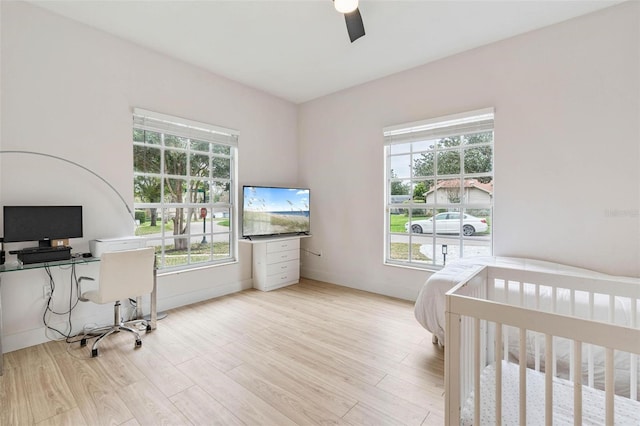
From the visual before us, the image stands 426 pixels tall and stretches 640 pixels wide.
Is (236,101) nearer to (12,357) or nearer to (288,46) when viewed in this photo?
(288,46)

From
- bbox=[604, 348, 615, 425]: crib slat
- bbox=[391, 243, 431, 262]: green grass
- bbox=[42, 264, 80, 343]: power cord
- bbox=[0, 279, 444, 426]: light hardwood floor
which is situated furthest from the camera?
bbox=[391, 243, 431, 262]: green grass

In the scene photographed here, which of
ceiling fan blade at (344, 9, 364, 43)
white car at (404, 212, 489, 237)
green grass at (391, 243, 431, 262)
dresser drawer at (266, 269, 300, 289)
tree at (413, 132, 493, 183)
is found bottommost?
dresser drawer at (266, 269, 300, 289)

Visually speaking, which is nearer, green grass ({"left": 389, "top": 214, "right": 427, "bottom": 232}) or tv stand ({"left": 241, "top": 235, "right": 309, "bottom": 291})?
green grass ({"left": 389, "top": 214, "right": 427, "bottom": 232})

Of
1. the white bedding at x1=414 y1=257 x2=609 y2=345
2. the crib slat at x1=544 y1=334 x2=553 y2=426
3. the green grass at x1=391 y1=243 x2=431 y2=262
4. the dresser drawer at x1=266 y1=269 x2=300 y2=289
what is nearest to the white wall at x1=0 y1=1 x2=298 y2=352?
the dresser drawer at x1=266 y1=269 x2=300 y2=289

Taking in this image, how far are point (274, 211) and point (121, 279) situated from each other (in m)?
2.14

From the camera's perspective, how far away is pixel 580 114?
2.61 metres

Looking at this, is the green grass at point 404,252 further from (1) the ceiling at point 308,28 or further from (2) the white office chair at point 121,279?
(2) the white office chair at point 121,279

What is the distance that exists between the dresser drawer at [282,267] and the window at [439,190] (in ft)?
4.64

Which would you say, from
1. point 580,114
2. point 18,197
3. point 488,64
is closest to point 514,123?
point 580,114

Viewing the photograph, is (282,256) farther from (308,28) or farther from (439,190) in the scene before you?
(308,28)

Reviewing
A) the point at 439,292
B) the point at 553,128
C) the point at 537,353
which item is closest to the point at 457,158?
the point at 553,128

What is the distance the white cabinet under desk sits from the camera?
4.02 meters

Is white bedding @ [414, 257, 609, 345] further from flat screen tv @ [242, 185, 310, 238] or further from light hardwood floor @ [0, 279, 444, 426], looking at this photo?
flat screen tv @ [242, 185, 310, 238]

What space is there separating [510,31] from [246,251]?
13.3 ft
